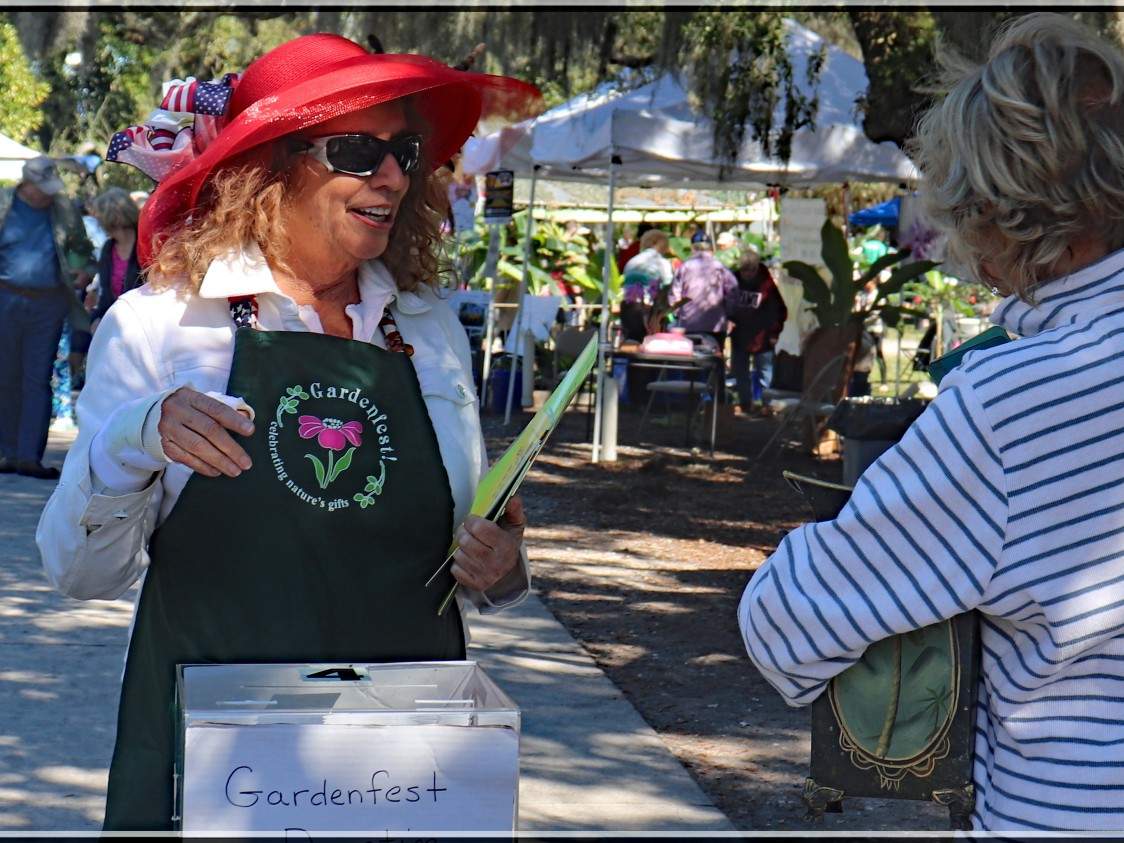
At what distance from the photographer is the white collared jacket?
2148mm

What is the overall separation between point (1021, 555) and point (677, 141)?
10275 millimetres

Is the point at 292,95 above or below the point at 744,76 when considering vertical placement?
below

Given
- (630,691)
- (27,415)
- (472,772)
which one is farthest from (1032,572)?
(27,415)

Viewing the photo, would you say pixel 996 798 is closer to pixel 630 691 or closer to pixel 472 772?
pixel 472 772

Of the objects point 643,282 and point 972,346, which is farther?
point 643,282

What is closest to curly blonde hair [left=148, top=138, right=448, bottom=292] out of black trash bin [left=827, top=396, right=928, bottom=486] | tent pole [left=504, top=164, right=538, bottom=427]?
black trash bin [left=827, top=396, right=928, bottom=486]

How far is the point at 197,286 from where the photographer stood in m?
2.38

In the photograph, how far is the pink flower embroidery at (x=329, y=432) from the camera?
7.46 feet

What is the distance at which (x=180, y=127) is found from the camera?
2.51 metres

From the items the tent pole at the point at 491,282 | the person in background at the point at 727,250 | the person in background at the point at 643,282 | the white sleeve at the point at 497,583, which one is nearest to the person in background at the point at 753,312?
the person in background at the point at 643,282

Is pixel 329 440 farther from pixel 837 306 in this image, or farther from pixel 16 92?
pixel 16 92

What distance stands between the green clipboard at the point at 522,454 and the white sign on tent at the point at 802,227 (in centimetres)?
1166

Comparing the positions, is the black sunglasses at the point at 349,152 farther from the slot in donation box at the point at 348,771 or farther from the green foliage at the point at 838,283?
the green foliage at the point at 838,283

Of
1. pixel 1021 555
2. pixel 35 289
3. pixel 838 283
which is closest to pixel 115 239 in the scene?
pixel 35 289
